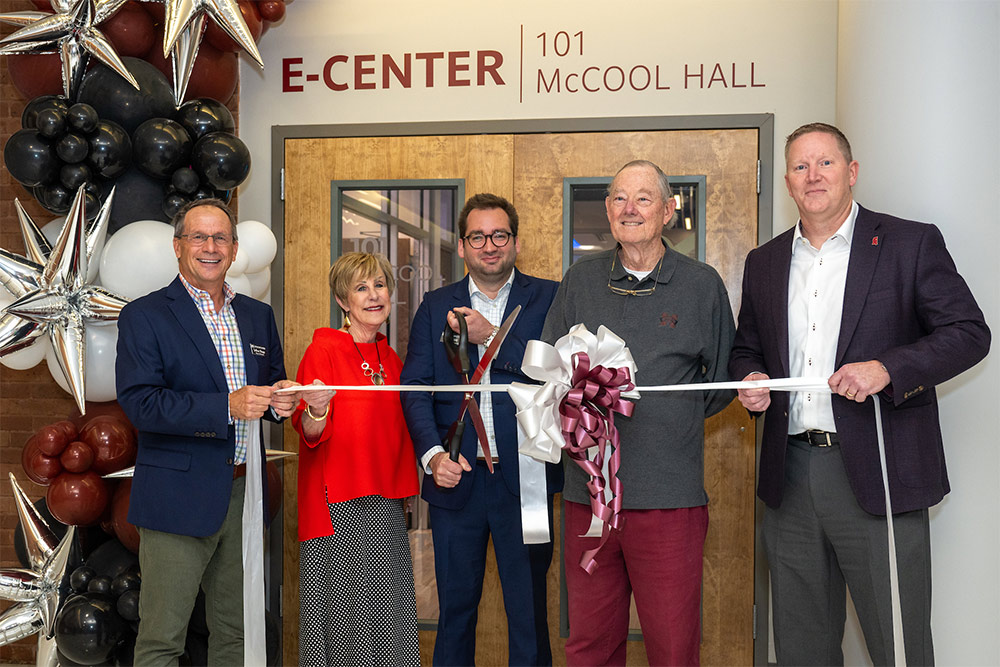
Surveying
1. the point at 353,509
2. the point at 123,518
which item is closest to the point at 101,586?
the point at 123,518

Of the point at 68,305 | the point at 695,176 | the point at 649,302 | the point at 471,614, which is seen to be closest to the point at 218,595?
the point at 471,614

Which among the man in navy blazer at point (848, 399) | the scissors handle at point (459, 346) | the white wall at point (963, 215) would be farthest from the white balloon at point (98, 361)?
the white wall at point (963, 215)

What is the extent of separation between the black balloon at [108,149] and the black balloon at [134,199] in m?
0.10

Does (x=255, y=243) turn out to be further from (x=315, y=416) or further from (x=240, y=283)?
(x=315, y=416)

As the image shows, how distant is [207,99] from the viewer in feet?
11.8

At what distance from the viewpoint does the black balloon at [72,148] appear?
326 cm

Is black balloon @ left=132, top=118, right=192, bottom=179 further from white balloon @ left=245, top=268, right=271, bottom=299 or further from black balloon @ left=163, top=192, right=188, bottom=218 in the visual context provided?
white balloon @ left=245, top=268, right=271, bottom=299

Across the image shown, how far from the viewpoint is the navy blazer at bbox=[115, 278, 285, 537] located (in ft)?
8.96

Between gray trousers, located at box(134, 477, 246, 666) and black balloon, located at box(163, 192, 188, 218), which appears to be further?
black balloon, located at box(163, 192, 188, 218)

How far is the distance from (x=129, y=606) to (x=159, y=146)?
1.78 metres

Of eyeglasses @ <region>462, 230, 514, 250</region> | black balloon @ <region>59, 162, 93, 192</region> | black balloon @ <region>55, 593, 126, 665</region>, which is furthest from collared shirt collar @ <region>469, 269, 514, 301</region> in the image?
black balloon @ <region>55, 593, 126, 665</region>

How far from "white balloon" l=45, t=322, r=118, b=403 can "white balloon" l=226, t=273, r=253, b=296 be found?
47 centimetres

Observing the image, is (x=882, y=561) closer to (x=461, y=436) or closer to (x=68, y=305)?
(x=461, y=436)

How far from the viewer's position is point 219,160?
3389mm
